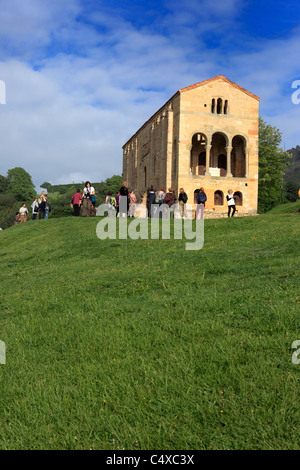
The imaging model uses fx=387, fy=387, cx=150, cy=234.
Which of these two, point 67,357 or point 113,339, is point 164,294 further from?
point 67,357

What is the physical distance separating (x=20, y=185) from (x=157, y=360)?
100 meters

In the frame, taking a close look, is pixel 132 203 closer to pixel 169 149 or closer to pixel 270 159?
pixel 169 149

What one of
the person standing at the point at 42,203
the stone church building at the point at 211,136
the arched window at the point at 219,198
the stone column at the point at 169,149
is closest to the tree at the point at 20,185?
the stone church building at the point at 211,136

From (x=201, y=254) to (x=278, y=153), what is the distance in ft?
137

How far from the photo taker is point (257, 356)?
4.41 metres

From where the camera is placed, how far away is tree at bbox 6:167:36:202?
9694cm

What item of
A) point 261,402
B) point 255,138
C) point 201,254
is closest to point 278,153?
point 255,138

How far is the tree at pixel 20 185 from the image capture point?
96.9 metres

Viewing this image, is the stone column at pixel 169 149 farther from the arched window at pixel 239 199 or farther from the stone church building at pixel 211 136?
the arched window at pixel 239 199

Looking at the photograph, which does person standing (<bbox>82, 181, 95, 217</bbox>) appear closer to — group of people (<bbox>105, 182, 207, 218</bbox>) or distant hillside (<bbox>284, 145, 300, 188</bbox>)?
group of people (<bbox>105, 182, 207, 218</bbox>)

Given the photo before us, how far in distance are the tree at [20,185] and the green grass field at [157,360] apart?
306 feet

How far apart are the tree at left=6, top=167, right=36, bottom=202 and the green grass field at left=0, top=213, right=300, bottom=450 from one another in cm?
9334

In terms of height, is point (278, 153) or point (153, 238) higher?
point (278, 153)
